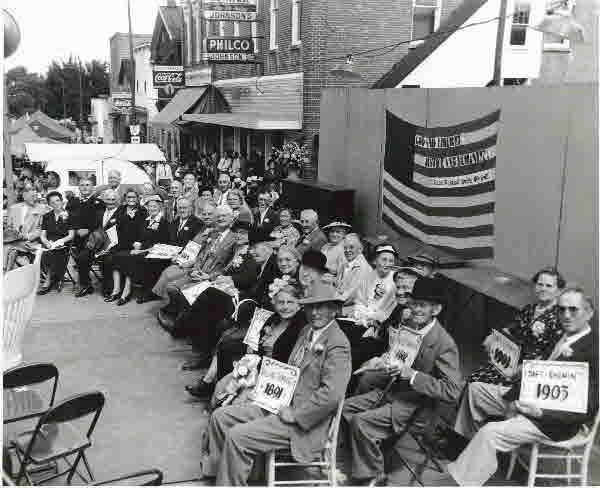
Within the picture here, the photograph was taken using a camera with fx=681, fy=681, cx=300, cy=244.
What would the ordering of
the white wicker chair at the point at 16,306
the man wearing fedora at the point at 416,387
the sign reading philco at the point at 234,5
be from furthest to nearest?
the sign reading philco at the point at 234,5
the man wearing fedora at the point at 416,387
the white wicker chair at the point at 16,306

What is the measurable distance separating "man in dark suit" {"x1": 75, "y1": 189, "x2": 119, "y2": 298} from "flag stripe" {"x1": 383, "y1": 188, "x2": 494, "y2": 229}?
13.8 feet

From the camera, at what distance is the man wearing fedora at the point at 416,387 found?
4.57 m

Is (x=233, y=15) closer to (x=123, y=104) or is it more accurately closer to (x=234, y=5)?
(x=234, y=5)

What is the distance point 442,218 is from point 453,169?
0.57 meters

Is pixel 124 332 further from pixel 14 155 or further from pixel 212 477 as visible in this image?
pixel 14 155

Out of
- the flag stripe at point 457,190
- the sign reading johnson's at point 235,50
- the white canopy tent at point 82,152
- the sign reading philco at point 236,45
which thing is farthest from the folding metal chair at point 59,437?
the sign reading philco at point 236,45

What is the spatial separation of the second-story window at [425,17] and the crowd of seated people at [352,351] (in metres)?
13.2

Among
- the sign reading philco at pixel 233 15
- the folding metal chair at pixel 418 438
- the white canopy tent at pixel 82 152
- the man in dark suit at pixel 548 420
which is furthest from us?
the sign reading philco at pixel 233 15

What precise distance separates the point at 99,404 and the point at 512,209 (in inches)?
155

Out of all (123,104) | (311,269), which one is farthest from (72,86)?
(311,269)

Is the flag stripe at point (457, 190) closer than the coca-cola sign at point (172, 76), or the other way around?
the flag stripe at point (457, 190)

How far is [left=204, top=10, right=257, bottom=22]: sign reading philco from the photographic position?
64.1 feet

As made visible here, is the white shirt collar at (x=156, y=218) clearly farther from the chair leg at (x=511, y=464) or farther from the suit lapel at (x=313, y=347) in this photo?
the chair leg at (x=511, y=464)

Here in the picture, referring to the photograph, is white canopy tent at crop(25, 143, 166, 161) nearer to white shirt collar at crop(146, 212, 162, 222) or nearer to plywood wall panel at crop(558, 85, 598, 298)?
white shirt collar at crop(146, 212, 162, 222)
